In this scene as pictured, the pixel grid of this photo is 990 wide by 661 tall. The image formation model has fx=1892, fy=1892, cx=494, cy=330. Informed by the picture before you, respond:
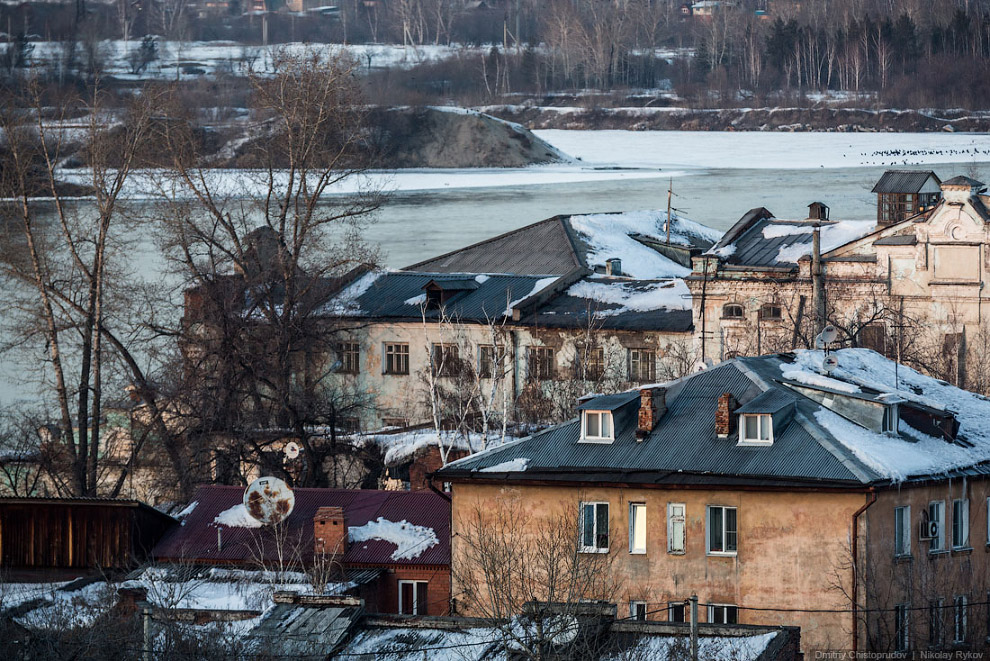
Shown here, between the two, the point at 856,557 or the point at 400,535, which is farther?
the point at 400,535

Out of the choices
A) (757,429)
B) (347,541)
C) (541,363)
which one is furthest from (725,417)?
(541,363)

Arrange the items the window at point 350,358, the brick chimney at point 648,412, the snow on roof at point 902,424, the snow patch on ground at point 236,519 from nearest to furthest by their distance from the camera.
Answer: the snow on roof at point 902,424 < the brick chimney at point 648,412 < the snow patch on ground at point 236,519 < the window at point 350,358

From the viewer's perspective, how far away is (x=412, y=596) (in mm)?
21641

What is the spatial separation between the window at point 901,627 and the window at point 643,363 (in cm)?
1783

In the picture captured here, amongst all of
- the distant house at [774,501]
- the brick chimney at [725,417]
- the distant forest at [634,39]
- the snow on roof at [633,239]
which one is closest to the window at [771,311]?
the snow on roof at [633,239]

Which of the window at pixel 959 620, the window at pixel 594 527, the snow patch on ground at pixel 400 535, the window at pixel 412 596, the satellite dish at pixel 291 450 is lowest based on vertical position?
the satellite dish at pixel 291 450

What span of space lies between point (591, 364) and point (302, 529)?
49.1 feet

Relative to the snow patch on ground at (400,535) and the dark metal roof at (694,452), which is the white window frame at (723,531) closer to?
Result: the dark metal roof at (694,452)

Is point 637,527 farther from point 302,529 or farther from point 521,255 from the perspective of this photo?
point 521,255

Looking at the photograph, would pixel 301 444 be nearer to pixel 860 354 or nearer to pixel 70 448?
pixel 70 448

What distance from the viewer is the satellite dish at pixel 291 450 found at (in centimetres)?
3000

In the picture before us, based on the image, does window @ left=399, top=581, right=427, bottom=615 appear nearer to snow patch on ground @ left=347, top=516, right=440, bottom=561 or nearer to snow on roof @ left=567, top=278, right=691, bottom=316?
snow patch on ground @ left=347, top=516, right=440, bottom=561

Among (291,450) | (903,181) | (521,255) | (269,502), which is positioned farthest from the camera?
(521,255)

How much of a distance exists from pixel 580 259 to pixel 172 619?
28.3 m
